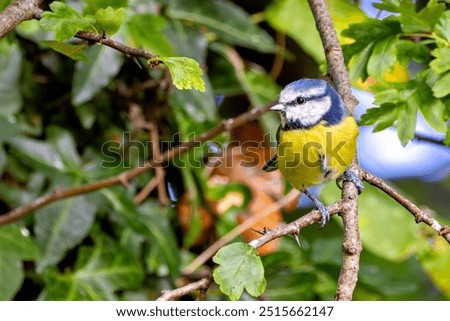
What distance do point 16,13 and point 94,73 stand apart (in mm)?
762

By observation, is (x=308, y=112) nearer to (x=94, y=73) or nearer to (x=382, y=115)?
(x=382, y=115)

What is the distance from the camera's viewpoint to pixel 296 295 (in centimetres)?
155

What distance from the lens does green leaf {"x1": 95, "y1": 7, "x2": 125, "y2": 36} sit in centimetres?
74

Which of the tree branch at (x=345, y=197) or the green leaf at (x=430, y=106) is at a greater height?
the tree branch at (x=345, y=197)

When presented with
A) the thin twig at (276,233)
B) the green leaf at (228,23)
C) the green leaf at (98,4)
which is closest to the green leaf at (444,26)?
the thin twig at (276,233)

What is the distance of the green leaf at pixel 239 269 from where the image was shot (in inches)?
28.1

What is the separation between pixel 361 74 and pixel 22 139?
0.75 meters

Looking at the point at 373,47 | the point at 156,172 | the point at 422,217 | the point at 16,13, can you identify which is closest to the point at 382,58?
the point at 373,47

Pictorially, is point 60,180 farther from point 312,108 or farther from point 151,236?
point 312,108

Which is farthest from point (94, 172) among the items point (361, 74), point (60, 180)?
point (361, 74)

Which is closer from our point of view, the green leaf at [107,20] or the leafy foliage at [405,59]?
the green leaf at [107,20]

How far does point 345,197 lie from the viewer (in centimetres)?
78

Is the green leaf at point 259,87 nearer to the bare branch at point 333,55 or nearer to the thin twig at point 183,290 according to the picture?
the bare branch at point 333,55

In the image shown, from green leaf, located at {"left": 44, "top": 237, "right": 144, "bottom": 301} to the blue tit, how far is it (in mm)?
466
